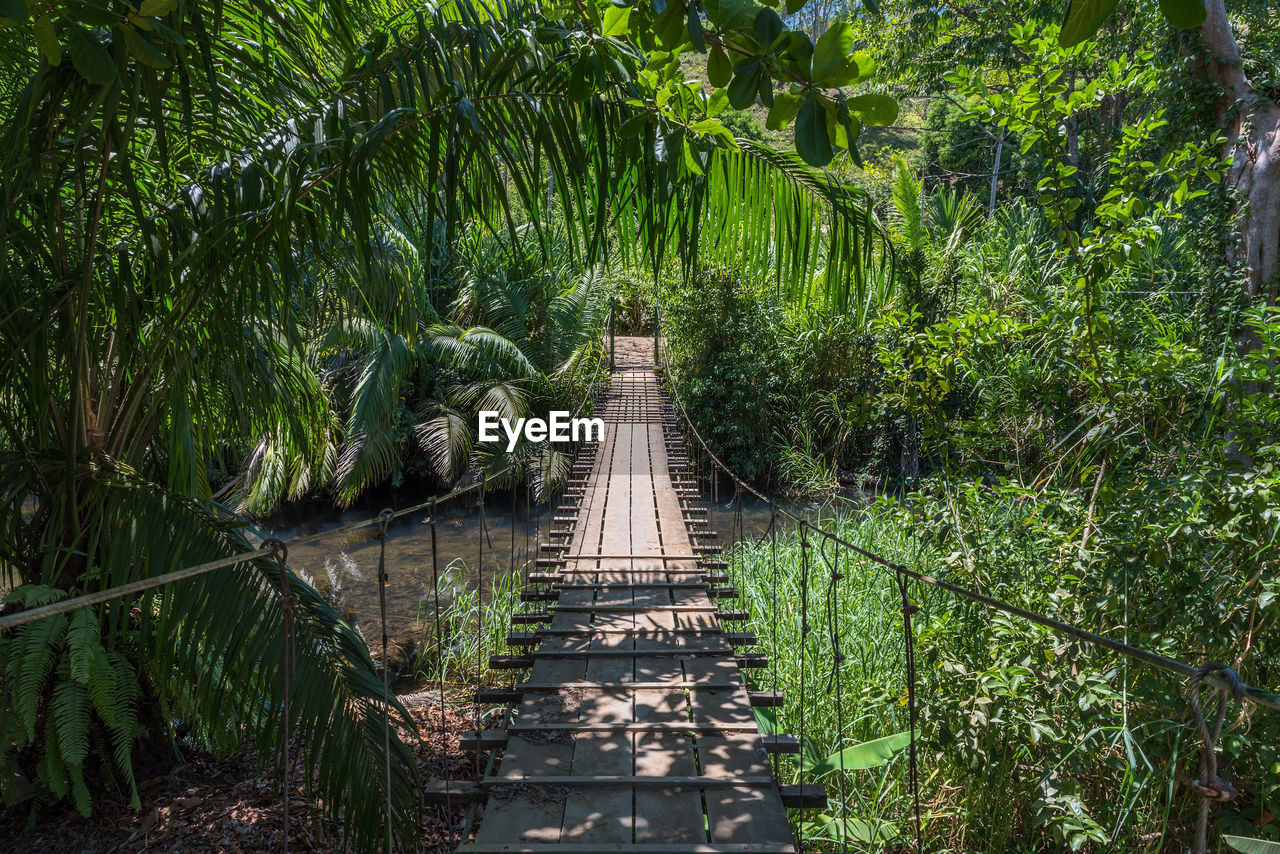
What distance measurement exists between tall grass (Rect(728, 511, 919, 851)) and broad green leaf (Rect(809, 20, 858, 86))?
1.24m

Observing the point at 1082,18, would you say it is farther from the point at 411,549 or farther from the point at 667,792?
the point at 411,549

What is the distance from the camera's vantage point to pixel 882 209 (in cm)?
1448

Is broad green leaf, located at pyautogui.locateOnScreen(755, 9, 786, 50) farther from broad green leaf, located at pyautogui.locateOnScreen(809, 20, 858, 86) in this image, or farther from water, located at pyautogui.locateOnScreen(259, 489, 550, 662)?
water, located at pyautogui.locateOnScreen(259, 489, 550, 662)

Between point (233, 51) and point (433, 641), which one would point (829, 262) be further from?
point (433, 641)

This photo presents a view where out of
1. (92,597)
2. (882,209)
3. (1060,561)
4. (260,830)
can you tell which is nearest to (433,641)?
(260,830)

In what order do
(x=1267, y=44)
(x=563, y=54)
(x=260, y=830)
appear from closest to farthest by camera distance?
(x=563, y=54)
(x=260, y=830)
(x=1267, y=44)

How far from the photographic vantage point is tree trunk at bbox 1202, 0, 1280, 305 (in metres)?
3.38

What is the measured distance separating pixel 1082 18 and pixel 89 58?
4.27ft

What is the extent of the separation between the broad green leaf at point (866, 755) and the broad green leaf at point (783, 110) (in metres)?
2.34

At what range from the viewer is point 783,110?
1047 millimetres

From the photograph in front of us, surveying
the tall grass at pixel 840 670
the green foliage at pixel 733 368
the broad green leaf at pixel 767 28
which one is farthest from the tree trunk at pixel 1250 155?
the green foliage at pixel 733 368

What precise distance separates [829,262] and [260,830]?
2.39 meters

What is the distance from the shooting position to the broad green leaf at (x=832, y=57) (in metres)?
0.93

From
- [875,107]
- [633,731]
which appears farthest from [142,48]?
[633,731]
